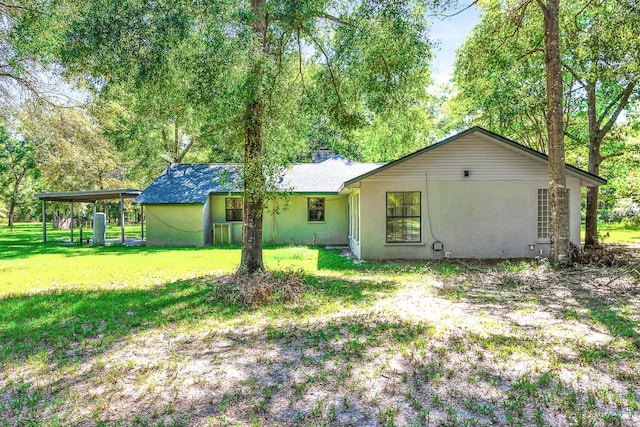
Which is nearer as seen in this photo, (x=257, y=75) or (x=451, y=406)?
(x=451, y=406)

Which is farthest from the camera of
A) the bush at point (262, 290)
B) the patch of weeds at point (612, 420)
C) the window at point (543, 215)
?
the window at point (543, 215)

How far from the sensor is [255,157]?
7.41 metres

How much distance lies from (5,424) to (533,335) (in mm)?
5447

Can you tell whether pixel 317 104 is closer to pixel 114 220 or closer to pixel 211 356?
pixel 211 356

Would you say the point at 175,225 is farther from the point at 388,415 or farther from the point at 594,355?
the point at 594,355

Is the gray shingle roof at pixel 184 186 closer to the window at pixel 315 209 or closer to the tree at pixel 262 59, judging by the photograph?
the window at pixel 315 209

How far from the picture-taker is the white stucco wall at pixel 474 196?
11414 mm

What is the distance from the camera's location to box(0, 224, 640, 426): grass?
120 inches

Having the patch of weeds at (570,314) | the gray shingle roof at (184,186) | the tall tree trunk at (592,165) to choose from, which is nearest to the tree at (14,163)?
the gray shingle roof at (184,186)

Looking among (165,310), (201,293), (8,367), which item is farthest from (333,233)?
(8,367)

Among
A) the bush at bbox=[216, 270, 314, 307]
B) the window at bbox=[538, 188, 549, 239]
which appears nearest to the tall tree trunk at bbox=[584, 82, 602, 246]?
the window at bbox=[538, 188, 549, 239]

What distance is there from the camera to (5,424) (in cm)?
291

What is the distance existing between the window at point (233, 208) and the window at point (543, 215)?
1211 cm

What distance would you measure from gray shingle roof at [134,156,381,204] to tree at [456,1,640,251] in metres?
6.54
